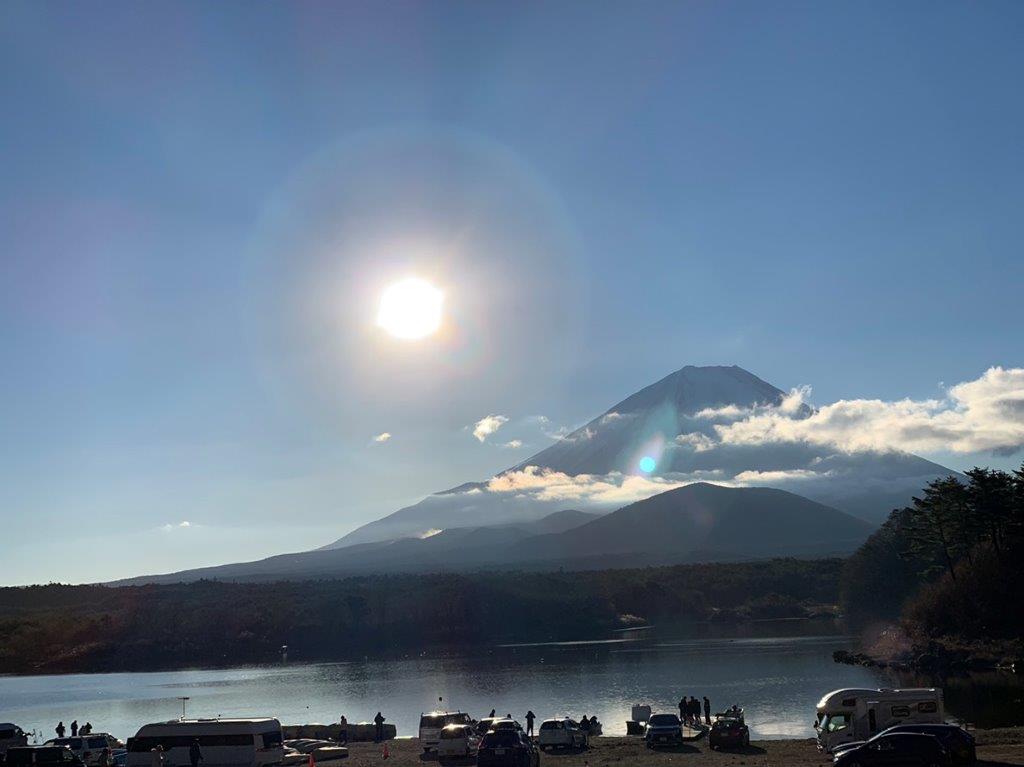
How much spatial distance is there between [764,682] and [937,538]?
24573 mm

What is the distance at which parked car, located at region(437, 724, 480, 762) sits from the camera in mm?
31641

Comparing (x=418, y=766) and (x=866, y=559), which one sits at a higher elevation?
(x=866, y=559)

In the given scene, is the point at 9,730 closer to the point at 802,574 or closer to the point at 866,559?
the point at 866,559

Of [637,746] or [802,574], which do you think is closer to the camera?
[637,746]

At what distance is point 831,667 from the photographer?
2677 inches

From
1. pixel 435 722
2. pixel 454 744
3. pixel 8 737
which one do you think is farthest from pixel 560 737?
pixel 8 737

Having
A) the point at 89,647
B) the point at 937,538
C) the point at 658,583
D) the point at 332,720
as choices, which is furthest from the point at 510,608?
the point at 332,720

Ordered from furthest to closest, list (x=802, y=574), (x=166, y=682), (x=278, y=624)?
(x=802, y=574), (x=278, y=624), (x=166, y=682)

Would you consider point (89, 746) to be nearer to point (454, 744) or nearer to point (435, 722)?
point (435, 722)

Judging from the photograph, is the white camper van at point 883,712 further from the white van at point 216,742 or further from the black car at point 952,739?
the white van at point 216,742

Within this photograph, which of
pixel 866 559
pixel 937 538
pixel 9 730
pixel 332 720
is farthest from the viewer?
pixel 866 559

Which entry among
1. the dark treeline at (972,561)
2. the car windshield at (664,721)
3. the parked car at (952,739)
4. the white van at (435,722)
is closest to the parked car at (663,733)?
the car windshield at (664,721)

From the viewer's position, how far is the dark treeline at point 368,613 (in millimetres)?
121625

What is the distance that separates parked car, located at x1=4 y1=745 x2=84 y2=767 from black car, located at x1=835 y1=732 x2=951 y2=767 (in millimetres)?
22199
